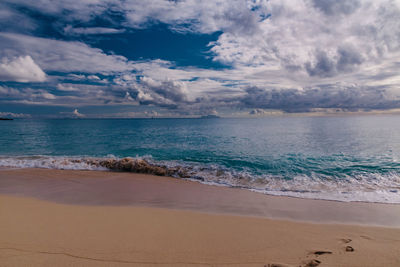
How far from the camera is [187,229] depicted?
5.06 metres

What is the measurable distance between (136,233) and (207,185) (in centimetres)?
581

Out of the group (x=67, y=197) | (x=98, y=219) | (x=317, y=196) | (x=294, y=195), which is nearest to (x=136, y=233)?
(x=98, y=219)

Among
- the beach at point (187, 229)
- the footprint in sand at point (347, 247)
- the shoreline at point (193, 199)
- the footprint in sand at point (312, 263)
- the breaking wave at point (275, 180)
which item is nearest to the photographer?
the footprint in sand at point (312, 263)

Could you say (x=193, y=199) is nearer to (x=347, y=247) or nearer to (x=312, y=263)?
(x=312, y=263)

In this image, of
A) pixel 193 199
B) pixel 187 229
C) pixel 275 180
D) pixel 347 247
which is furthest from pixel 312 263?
pixel 275 180

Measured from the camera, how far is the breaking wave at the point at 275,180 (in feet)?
28.3

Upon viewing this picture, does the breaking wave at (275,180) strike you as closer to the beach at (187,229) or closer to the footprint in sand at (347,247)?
the beach at (187,229)

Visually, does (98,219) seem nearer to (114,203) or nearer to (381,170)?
(114,203)

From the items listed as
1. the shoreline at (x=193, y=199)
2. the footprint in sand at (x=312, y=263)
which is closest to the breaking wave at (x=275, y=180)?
the shoreline at (x=193, y=199)

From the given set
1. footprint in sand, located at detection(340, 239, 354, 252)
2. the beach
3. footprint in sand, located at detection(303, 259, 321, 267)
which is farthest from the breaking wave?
footprint in sand, located at detection(303, 259, 321, 267)

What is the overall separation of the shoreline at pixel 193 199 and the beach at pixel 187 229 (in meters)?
0.04

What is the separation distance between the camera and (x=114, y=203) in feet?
23.4

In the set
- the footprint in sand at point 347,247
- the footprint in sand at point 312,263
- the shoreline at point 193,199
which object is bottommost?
the shoreline at point 193,199

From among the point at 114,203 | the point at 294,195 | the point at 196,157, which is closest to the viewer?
the point at 114,203
